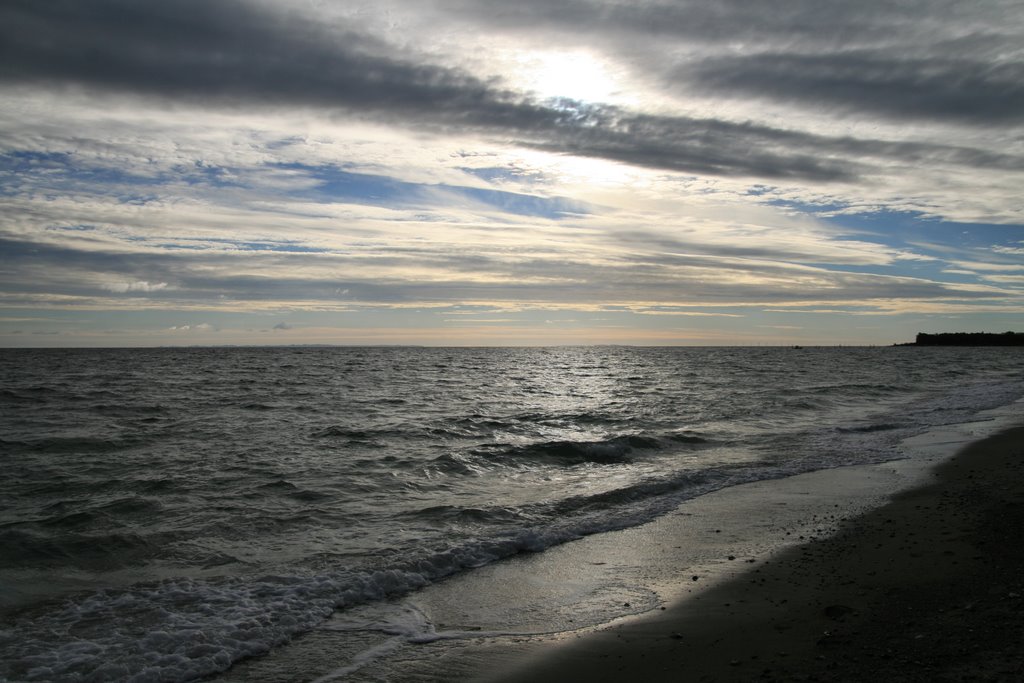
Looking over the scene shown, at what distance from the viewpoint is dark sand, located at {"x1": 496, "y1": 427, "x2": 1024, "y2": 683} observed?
205 inches

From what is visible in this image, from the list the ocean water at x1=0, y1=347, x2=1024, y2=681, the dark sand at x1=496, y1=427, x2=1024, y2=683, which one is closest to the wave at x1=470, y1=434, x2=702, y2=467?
the ocean water at x1=0, y1=347, x2=1024, y2=681

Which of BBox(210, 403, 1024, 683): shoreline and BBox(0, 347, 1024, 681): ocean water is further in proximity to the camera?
BBox(0, 347, 1024, 681): ocean water

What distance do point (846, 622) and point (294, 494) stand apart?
10209mm

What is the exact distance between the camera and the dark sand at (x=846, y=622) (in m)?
5.21

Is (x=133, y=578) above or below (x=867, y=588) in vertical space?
below

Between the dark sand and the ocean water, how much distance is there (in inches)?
124

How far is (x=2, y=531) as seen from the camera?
34.0ft

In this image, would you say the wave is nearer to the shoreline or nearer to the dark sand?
the shoreline

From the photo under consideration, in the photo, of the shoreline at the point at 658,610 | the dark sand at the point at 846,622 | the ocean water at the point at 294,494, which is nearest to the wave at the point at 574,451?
the ocean water at the point at 294,494

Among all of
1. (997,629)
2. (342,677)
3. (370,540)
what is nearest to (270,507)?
(370,540)

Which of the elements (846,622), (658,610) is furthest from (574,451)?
(846,622)

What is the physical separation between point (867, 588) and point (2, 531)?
1263 centimetres

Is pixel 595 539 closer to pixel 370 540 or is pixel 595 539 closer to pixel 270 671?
pixel 370 540

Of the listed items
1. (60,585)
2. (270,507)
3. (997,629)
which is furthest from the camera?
(270,507)
